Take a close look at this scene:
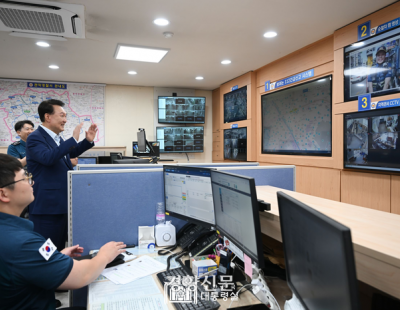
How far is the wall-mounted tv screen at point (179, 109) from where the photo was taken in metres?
6.12

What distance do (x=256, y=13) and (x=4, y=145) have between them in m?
5.33

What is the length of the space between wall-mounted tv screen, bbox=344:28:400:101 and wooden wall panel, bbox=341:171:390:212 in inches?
33.0

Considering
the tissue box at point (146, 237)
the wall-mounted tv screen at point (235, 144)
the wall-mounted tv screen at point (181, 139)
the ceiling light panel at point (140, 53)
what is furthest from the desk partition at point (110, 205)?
the wall-mounted tv screen at point (181, 139)

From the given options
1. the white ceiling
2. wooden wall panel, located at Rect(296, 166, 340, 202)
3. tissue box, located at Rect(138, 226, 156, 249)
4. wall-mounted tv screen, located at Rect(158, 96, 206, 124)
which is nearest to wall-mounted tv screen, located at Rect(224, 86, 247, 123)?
the white ceiling

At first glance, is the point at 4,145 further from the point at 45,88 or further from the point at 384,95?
the point at 384,95

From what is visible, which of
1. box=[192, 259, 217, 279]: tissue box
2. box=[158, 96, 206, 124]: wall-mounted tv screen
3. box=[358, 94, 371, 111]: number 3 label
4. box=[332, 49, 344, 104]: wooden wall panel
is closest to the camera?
→ box=[192, 259, 217, 279]: tissue box

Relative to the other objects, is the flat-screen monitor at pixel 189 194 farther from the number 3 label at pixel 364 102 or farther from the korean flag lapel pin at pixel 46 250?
the number 3 label at pixel 364 102

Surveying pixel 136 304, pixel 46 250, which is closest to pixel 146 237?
pixel 136 304

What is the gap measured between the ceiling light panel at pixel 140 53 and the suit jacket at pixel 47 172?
2046 millimetres

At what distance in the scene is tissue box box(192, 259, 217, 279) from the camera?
1255 mm

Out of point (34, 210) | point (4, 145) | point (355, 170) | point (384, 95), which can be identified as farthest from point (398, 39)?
point (4, 145)

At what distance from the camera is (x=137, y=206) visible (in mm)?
1708

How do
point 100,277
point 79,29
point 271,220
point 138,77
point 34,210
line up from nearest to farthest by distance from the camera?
point 271,220 → point 100,277 → point 34,210 → point 79,29 → point 138,77

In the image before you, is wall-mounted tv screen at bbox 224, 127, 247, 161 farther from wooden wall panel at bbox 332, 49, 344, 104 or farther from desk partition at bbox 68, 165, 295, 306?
desk partition at bbox 68, 165, 295, 306
